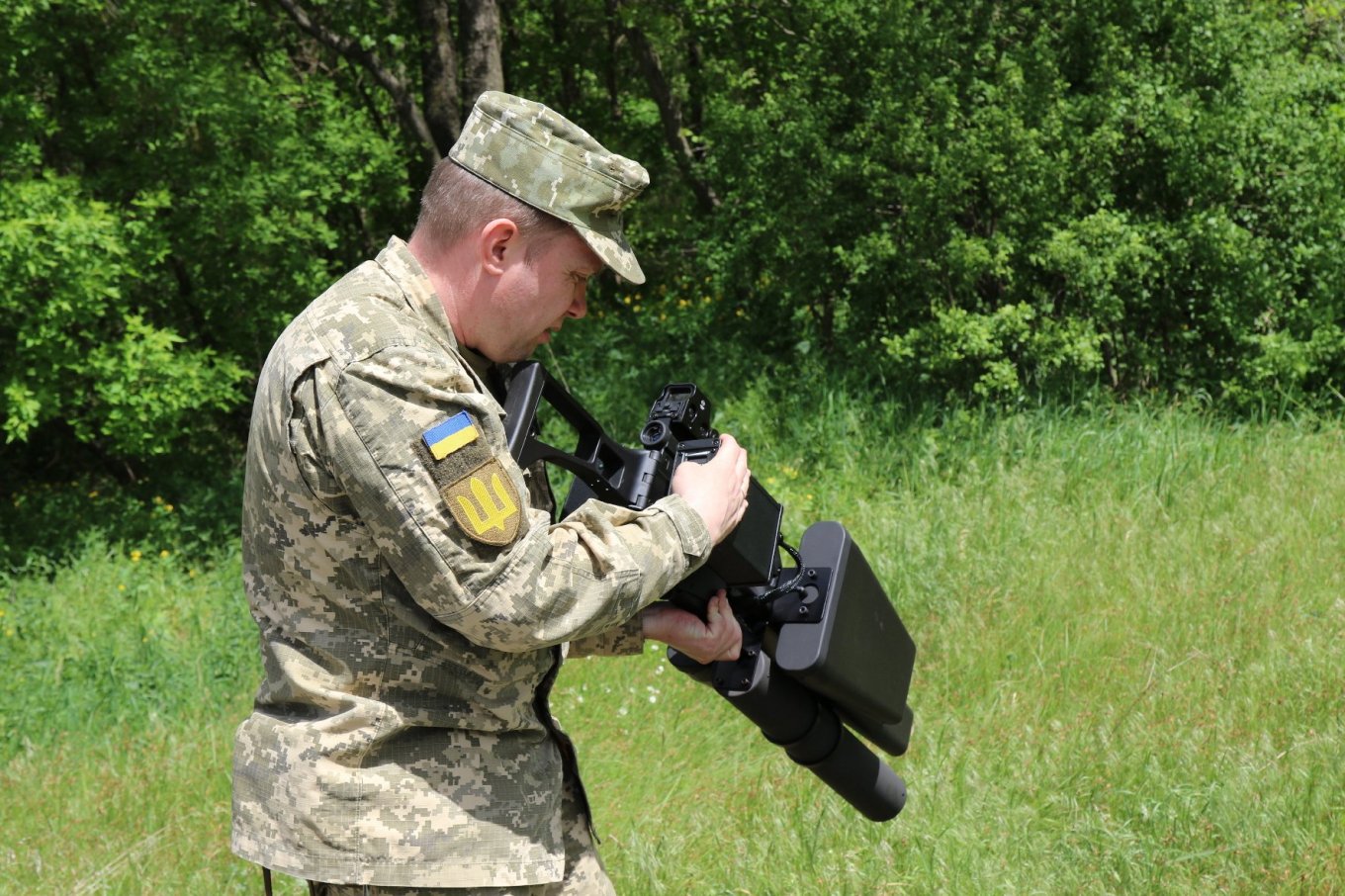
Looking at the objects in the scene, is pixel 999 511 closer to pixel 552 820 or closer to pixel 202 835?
pixel 202 835

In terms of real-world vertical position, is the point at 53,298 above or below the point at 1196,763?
below

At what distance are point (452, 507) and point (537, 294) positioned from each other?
Answer: 399mm

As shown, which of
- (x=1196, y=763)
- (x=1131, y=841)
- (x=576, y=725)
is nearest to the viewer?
(x=1131, y=841)

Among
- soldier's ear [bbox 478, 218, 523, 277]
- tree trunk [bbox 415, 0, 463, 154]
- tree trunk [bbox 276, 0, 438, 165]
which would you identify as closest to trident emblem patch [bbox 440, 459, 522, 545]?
soldier's ear [bbox 478, 218, 523, 277]

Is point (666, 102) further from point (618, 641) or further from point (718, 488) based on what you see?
point (718, 488)

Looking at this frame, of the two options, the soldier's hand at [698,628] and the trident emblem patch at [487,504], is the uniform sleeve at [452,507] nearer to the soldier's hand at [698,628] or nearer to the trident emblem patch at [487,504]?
the trident emblem patch at [487,504]

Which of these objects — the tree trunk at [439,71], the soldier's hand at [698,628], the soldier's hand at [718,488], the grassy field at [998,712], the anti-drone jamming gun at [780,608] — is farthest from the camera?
the tree trunk at [439,71]

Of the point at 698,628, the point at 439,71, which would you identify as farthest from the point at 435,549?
the point at 439,71

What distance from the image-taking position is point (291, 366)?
186 cm

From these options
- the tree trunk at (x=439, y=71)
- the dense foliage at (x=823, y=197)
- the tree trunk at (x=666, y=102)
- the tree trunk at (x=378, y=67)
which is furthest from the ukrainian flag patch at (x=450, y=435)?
the tree trunk at (x=378, y=67)

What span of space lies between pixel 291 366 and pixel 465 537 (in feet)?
1.12

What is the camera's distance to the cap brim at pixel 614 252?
2016 mm

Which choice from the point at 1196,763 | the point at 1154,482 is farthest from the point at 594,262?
the point at 1154,482

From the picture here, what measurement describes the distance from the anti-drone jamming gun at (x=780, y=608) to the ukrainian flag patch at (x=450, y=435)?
0.22 meters
